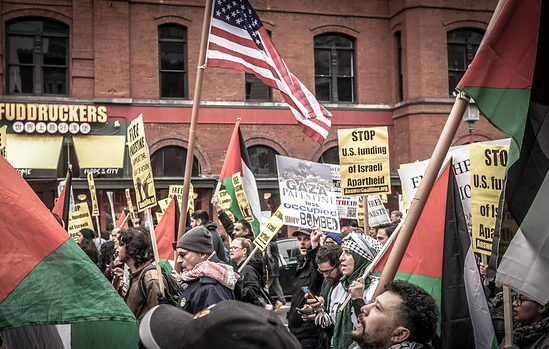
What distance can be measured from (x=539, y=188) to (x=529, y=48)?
762 millimetres

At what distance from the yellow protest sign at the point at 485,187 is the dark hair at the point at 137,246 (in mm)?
2673

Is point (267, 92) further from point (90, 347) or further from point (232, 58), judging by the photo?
point (90, 347)

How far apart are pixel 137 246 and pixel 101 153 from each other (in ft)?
50.9

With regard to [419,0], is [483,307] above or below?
below

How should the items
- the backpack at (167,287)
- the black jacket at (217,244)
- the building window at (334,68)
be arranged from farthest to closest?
the building window at (334,68) → the black jacket at (217,244) → the backpack at (167,287)

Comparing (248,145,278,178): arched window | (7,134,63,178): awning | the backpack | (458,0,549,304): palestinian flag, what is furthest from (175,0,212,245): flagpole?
(248,145,278,178): arched window

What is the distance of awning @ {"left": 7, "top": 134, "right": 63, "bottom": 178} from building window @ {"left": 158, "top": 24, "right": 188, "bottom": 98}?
164 inches

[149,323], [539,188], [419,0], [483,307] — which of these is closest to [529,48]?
[539,188]

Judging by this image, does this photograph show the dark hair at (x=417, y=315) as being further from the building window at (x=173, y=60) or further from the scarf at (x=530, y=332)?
the building window at (x=173, y=60)

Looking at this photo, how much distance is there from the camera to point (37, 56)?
19.9 meters

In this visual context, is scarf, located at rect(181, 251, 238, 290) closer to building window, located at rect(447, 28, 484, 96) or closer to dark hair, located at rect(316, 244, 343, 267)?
dark hair, located at rect(316, 244, 343, 267)

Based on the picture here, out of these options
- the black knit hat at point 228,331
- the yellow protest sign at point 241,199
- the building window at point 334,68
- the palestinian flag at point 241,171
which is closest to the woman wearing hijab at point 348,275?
the black knit hat at point 228,331

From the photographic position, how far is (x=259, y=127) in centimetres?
2145

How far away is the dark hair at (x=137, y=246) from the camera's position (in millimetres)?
4945
